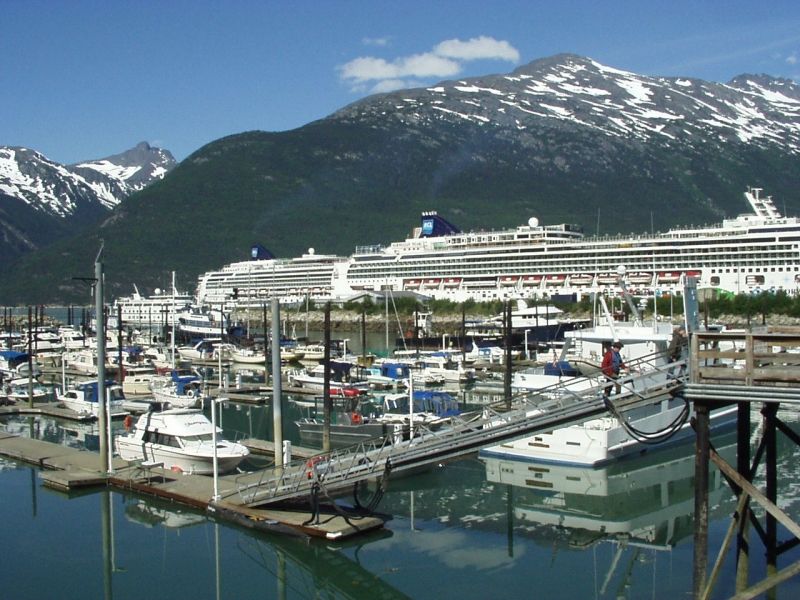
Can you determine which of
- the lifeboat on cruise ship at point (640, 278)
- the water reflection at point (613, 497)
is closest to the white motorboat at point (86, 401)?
the water reflection at point (613, 497)

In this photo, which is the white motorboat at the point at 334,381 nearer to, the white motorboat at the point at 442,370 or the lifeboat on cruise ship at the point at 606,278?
the white motorboat at the point at 442,370

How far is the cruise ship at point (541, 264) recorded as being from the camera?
92750 millimetres

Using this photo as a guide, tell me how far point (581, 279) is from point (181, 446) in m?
Answer: 84.0

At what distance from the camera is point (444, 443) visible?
17.2 metres

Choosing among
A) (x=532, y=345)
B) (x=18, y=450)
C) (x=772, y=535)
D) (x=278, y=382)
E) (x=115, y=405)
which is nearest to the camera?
(x=772, y=535)

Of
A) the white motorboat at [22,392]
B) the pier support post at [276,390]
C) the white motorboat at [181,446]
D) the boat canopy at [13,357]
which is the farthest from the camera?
the boat canopy at [13,357]

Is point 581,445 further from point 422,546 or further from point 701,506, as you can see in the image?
point 701,506

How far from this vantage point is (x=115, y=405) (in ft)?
121

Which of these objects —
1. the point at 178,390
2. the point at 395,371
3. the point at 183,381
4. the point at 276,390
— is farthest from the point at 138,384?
the point at 276,390

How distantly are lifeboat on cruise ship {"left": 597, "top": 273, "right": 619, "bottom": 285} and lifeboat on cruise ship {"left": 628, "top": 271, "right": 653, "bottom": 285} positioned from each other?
63.6 inches

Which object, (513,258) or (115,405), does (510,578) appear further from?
(513,258)

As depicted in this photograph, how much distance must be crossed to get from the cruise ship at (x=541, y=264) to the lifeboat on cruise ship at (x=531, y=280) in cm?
13

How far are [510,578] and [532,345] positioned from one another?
159 feet

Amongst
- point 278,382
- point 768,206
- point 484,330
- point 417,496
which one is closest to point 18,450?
point 278,382
